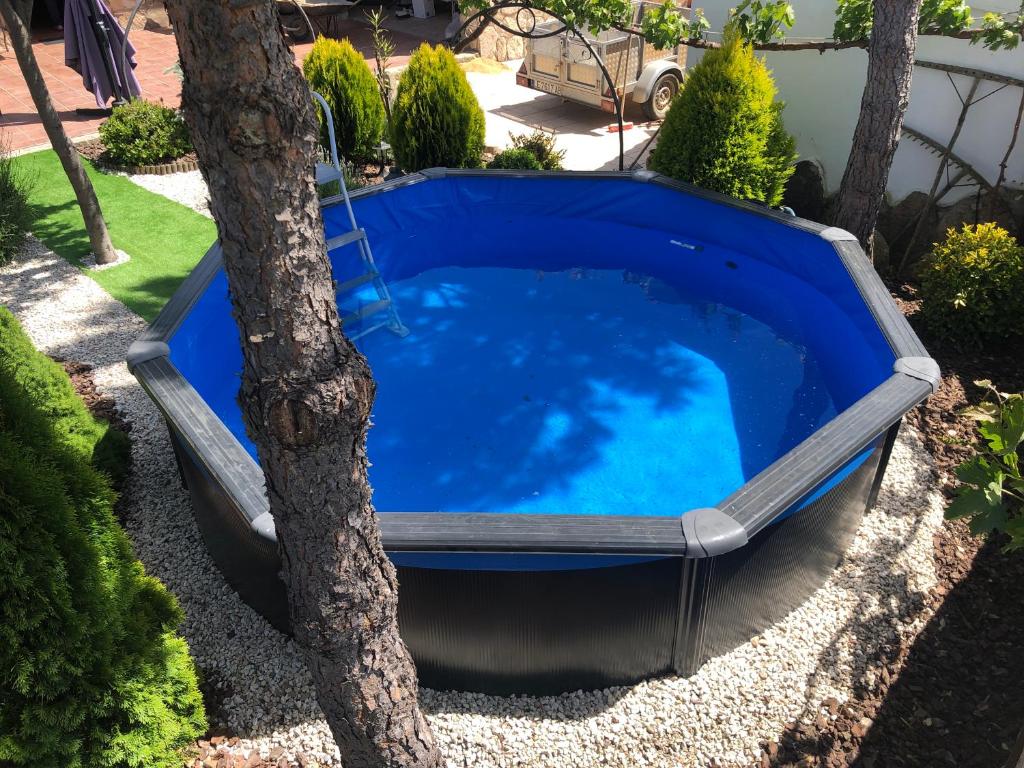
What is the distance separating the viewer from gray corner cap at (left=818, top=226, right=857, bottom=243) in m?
7.01

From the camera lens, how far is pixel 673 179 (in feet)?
27.2

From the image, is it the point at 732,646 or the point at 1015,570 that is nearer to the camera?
the point at 732,646

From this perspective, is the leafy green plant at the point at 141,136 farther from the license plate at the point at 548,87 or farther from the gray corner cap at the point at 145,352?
the gray corner cap at the point at 145,352

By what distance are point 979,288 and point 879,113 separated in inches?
69.3

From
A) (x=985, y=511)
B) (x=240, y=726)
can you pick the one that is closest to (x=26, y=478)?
(x=240, y=726)

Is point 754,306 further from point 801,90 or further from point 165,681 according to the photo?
point 165,681

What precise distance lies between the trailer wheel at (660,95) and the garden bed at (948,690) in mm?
9359

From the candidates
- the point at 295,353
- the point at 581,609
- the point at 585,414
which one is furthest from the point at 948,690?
the point at 295,353

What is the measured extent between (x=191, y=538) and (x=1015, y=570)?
5.39 m

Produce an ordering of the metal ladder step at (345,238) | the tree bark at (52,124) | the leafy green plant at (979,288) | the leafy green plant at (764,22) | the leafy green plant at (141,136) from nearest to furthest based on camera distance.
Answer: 1. the leafy green plant at (979,288)
2. the metal ladder step at (345,238)
3. the tree bark at (52,124)
4. the leafy green plant at (764,22)
5. the leafy green plant at (141,136)

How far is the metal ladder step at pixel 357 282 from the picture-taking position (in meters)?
7.63

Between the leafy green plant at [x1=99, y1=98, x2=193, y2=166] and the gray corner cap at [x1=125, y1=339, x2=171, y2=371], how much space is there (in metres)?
6.57

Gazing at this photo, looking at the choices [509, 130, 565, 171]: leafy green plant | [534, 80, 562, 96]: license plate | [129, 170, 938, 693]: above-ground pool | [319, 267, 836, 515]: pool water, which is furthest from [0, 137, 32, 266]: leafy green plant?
[534, 80, 562, 96]: license plate

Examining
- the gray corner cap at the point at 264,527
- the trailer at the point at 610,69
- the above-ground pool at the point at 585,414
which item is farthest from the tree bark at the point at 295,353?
the trailer at the point at 610,69
